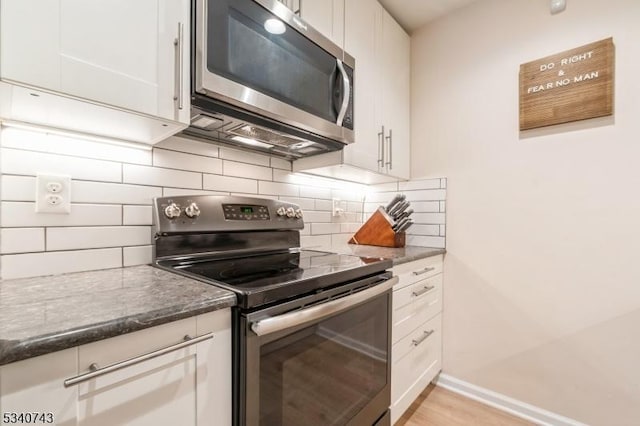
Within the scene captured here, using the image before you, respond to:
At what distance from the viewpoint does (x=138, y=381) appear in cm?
55

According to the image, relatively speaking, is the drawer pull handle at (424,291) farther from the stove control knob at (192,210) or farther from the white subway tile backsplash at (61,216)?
the white subway tile backsplash at (61,216)

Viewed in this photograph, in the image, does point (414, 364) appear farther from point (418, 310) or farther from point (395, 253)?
point (395, 253)

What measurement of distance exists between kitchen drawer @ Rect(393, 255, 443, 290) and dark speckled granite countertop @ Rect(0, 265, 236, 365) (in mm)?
934

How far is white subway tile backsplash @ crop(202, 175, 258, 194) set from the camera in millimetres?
1283

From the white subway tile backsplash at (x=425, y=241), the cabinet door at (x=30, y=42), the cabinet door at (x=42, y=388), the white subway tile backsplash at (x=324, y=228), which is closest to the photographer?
the cabinet door at (x=42, y=388)

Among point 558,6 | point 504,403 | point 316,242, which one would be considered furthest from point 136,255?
point 558,6

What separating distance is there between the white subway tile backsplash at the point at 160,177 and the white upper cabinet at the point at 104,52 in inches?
7.3

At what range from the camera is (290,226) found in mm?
1444

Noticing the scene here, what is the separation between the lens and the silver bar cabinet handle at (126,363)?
1.58 ft

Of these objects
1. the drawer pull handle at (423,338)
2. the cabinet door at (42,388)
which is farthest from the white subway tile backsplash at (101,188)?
the drawer pull handle at (423,338)

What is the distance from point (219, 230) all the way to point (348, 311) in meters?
0.60

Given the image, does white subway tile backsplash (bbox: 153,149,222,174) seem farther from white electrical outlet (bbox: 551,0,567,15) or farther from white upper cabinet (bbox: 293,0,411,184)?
white electrical outlet (bbox: 551,0,567,15)

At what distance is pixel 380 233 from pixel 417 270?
37cm

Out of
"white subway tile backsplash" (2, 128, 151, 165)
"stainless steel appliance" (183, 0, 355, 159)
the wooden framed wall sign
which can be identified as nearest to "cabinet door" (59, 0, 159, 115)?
"stainless steel appliance" (183, 0, 355, 159)
